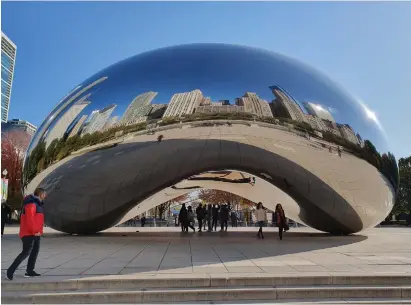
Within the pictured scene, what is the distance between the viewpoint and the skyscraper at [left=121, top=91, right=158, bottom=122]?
426 inches

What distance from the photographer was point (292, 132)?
35.9 feet

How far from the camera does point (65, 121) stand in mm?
11688

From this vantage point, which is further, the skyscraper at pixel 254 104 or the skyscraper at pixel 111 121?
the skyscraper at pixel 111 121

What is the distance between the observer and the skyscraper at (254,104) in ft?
35.4

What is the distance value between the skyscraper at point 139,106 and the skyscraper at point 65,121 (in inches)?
54.2

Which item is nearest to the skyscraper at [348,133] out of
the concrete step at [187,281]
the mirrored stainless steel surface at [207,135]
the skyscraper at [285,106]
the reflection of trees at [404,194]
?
the mirrored stainless steel surface at [207,135]

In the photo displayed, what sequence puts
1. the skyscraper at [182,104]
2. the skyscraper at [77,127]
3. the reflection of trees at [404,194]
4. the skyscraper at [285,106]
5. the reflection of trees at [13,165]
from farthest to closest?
the reflection of trees at [13,165] < the reflection of trees at [404,194] < the skyscraper at [77,127] < the skyscraper at [285,106] < the skyscraper at [182,104]

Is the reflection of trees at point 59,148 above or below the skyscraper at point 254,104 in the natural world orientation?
below

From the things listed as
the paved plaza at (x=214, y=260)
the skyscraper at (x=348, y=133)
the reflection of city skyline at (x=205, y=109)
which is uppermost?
the reflection of city skyline at (x=205, y=109)

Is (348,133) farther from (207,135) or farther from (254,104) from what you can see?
(207,135)

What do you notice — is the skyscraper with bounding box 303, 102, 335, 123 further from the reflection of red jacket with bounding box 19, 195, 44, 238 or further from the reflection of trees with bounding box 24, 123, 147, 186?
the reflection of red jacket with bounding box 19, 195, 44, 238

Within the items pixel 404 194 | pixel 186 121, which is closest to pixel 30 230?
pixel 186 121

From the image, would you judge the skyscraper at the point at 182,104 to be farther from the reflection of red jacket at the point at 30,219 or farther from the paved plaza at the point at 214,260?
the reflection of red jacket at the point at 30,219

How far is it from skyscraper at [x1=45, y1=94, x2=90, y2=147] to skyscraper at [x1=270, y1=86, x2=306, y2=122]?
5.19m
